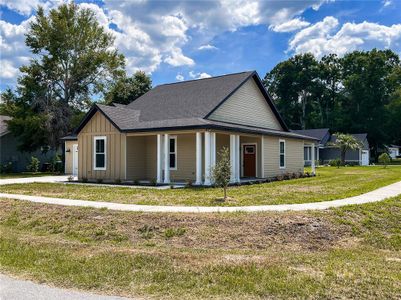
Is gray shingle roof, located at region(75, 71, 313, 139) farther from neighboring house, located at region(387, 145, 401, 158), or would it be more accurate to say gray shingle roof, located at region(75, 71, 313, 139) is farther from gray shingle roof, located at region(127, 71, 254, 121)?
neighboring house, located at region(387, 145, 401, 158)

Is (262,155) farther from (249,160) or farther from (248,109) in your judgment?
(248,109)

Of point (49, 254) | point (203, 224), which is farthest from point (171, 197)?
point (49, 254)

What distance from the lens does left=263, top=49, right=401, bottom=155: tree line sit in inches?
2381

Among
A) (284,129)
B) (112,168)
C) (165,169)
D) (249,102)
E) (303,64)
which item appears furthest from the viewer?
(303,64)

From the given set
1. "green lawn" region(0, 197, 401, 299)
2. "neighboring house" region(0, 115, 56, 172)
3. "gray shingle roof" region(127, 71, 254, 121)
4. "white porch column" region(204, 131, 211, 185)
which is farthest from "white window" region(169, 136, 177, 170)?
"neighboring house" region(0, 115, 56, 172)

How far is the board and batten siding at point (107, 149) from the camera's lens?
64.3ft

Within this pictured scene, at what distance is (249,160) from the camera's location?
22453mm

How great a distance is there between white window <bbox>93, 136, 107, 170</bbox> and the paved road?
15.1 m

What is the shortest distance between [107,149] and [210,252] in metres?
14.3

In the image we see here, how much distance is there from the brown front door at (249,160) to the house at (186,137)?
0.19 feet

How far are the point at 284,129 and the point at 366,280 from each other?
72.5 ft

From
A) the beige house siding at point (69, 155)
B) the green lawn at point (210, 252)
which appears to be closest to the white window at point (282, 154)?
the green lawn at point (210, 252)

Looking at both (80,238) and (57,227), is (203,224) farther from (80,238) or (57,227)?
(57,227)

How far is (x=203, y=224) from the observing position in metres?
8.42
